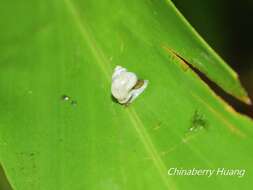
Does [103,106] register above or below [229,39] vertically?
above

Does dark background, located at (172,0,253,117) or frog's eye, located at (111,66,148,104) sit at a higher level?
frog's eye, located at (111,66,148,104)

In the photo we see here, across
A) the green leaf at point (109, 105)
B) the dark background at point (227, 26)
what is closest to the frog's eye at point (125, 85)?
the green leaf at point (109, 105)

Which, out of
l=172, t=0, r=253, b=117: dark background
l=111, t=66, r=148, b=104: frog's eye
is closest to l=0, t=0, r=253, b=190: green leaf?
l=111, t=66, r=148, b=104: frog's eye

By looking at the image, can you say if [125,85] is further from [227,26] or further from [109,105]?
[227,26]

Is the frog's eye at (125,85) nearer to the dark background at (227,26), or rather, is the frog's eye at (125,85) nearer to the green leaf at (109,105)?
the green leaf at (109,105)

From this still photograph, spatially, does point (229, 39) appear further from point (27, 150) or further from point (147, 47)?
point (27, 150)

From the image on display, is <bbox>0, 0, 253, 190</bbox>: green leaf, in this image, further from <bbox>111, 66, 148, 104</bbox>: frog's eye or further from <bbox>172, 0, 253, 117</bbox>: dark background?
<bbox>172, 0, 253, 117</bbox>: dark background

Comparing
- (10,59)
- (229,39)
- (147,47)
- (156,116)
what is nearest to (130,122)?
(156,116)

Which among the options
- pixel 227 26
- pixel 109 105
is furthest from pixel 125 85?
pixel 227 26
